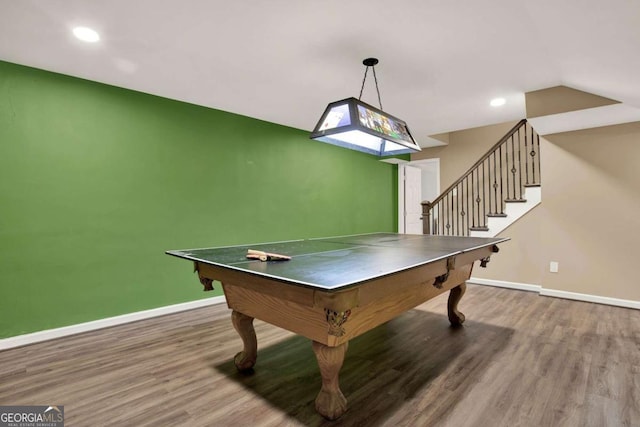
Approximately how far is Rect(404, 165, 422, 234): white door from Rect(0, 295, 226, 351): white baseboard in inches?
177

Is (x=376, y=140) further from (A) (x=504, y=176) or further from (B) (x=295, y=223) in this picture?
(A) (x=504, y=176)

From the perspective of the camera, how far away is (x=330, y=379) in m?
1.73

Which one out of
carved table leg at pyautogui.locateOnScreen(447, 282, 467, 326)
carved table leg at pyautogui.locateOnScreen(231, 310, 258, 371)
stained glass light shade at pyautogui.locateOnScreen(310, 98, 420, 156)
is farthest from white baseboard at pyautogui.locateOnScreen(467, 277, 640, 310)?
carved table leg at pyautogui.locateOnScreen(231, 310, 258, 371)

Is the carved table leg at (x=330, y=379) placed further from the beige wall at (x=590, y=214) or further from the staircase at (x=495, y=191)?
the staircase at (x=495, y=191)

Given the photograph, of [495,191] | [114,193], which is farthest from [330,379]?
[495,191]

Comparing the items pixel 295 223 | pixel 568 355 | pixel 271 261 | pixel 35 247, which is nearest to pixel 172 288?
pixel 35 247

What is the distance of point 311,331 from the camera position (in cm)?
170

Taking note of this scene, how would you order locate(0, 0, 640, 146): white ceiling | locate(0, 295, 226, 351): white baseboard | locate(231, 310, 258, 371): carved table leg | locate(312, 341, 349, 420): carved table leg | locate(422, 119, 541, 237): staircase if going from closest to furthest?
1. locate(312, 341, 349, 420): carved table leg
2. locate(0, 0, 640, 146): white ceiling
3. locate(231, 310, 258, 371): carved table leg
4. locate(0, 295, 226, 351): white baseboard
5. locate(422, 119, 541, 237): staircase

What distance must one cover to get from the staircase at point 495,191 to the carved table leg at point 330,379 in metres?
3.99

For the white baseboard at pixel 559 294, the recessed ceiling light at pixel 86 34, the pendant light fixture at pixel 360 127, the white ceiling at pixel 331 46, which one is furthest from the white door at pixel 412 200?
the recessed ceiling light at pixel 86 34

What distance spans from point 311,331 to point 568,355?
218 cm

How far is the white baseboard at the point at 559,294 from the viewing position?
3699mm

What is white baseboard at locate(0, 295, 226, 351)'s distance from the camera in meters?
2.78

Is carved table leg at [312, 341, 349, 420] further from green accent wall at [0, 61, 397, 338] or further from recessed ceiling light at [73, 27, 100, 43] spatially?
recessed ceiling light at [73, 27, 100, 43]
